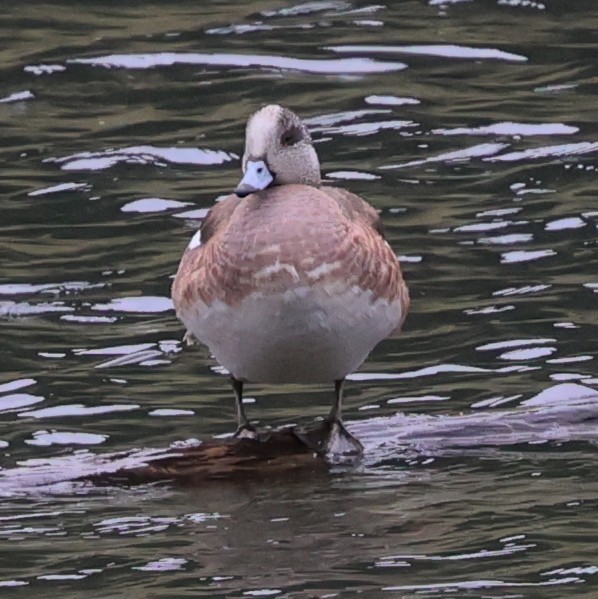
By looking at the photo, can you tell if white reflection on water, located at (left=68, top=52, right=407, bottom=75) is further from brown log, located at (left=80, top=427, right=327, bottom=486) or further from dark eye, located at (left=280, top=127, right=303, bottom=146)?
brown log, located at (left=80, top=427, right=327, bottom=486)

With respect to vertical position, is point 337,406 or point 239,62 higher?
point 239,62

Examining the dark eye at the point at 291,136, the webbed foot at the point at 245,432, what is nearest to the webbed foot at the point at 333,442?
the webbed foot at the point at 245,432

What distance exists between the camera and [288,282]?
6449mm

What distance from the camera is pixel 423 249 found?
33.0 ft

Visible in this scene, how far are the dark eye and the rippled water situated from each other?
1067 millimetres

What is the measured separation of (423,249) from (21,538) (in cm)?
428

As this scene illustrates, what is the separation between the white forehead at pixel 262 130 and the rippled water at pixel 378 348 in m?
→ 1.09

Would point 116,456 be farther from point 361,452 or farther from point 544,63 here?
point 544,63

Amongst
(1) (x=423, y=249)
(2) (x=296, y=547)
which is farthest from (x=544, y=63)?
(2) (x=296, y=547)

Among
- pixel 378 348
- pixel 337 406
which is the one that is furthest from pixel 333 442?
pixel 378 348

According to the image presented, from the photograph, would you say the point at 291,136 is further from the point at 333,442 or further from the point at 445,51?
the point at 445,51

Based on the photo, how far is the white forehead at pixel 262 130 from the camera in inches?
270

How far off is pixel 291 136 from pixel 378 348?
2114 millimetres

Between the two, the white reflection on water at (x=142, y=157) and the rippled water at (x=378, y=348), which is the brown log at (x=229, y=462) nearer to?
the rippled water at (x=378, y=348)
